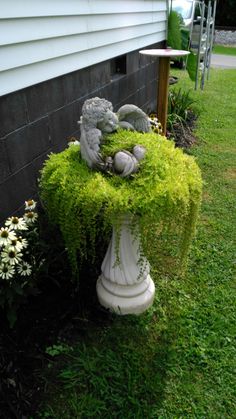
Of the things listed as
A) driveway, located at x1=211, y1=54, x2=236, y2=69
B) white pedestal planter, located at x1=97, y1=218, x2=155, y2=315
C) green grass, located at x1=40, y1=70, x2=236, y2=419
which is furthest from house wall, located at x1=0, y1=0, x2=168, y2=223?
driveway, located at x1=211, y1=54, x2=236, y2=69

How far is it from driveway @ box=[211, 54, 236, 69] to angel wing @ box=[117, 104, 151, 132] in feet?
39.7

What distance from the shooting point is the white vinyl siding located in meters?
2.32

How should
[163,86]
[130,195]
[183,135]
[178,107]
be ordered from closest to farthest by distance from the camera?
[130,195] < [163,86] < [183,135] < [178,107]

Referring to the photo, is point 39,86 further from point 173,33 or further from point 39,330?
point 173,33

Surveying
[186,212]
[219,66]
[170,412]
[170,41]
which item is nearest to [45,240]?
[186,212]

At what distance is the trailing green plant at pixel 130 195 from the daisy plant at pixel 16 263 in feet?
0.65

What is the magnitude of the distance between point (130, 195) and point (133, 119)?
2.57ft

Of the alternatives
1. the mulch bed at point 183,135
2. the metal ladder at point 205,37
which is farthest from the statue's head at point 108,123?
the metal ladder at point 205,37

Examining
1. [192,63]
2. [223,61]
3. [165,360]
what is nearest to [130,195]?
[165,360]

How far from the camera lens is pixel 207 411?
1.99m

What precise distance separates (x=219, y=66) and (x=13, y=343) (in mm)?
13280

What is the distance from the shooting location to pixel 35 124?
108 inches

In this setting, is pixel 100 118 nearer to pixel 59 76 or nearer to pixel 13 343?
pixel 59 76

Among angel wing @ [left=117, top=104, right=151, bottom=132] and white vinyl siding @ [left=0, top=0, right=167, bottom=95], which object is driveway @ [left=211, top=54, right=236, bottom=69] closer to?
white vinyl siding @ [left=0, top=0, right=167, bottom=95]
